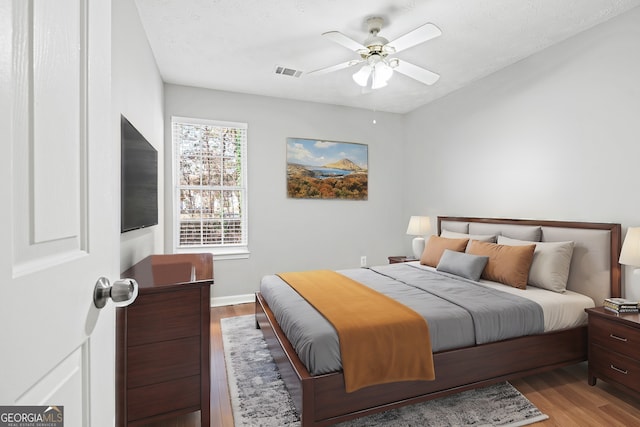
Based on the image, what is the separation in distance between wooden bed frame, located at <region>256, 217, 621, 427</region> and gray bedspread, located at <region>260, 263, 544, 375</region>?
59 millimetres

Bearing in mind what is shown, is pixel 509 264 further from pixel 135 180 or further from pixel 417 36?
pixel 135 180

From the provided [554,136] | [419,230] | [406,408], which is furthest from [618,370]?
[419,230]

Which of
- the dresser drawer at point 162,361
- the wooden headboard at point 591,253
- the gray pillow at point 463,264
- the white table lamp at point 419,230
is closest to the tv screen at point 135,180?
the dresser drawer at point 162,361

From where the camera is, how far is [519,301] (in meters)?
2.36

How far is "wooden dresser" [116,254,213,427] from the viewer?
5.26 feet

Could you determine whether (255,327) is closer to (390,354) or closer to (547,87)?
(390,354)

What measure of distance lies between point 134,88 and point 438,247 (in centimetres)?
330

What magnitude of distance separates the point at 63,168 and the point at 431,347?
2025 mm

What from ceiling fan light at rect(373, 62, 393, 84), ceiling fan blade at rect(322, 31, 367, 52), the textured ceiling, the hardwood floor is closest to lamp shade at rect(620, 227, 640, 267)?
the hardwood floor

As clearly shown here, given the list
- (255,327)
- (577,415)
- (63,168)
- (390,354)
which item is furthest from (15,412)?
(255,327)

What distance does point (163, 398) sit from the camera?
1.69m

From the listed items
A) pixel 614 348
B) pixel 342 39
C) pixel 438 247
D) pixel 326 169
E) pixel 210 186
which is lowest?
pixel 614 348

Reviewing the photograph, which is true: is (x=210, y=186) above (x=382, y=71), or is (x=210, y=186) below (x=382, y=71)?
below

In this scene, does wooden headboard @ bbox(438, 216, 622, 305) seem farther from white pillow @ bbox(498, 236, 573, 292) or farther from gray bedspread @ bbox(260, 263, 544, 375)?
gray bedspread @ bbox(260, 263, 544, 375)
